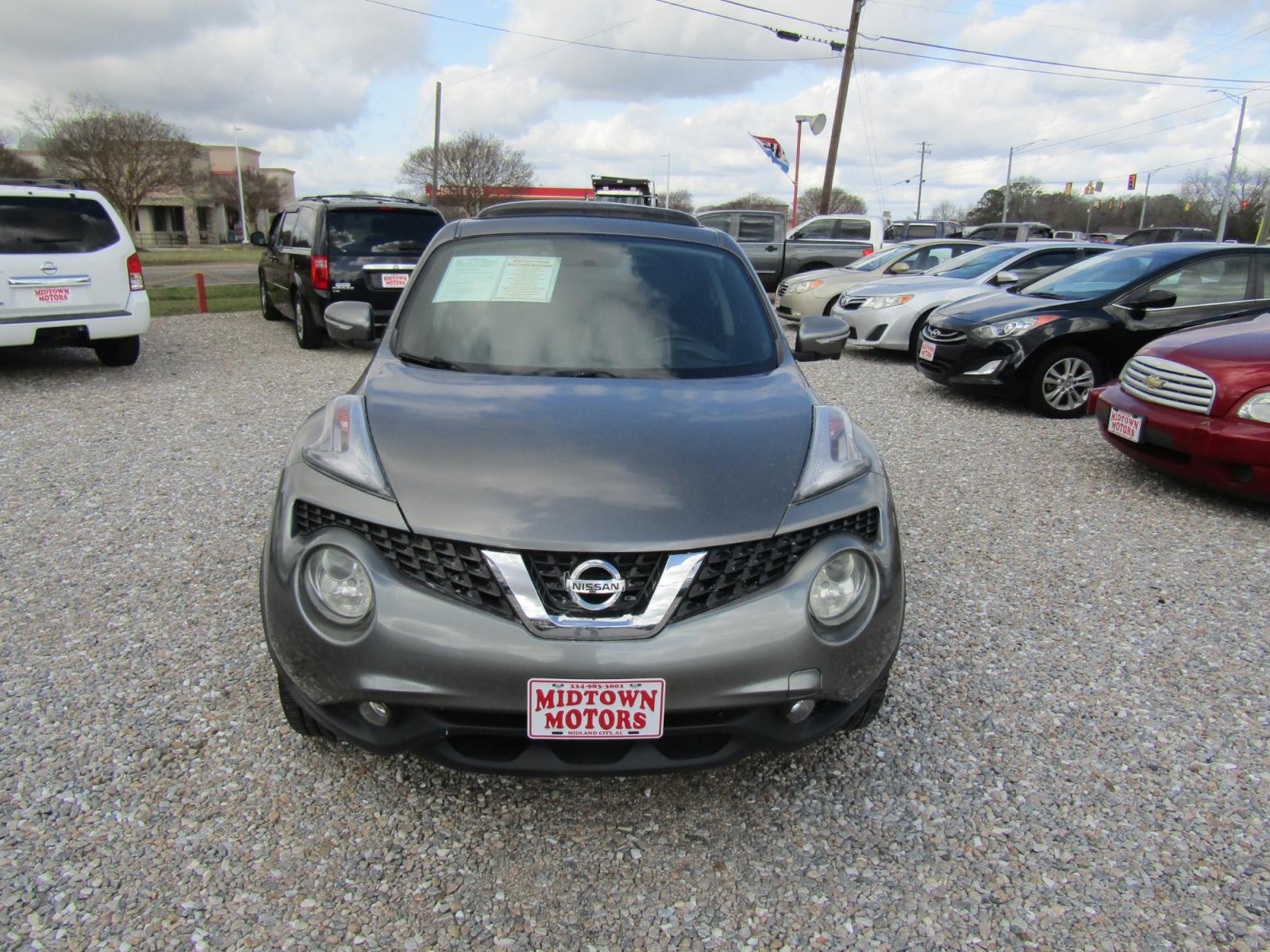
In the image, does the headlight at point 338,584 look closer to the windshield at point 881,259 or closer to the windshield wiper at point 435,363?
the windshield wiper at point 435,363

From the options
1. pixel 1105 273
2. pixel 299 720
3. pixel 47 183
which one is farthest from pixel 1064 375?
pixel 47 183

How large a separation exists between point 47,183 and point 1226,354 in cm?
947

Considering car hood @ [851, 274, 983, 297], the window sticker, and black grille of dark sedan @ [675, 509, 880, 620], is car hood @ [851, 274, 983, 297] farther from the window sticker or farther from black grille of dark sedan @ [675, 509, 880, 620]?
black grille of dark sedan @ [675, 509, 880, 620]

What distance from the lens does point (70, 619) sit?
3482 mm

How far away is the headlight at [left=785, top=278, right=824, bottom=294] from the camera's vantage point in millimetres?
12891

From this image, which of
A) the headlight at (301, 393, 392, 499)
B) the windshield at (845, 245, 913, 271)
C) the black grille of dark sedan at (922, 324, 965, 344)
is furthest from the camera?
the windshield at (845, 245, 913, 271)

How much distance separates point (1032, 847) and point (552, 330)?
220cm

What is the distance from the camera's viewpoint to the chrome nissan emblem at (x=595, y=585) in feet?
6.83

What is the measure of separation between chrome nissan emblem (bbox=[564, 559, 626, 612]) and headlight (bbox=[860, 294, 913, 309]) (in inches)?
370

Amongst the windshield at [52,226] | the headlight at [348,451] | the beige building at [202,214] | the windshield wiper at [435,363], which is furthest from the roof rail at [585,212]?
the beige building at [202,214]

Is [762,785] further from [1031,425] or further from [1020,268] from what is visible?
[1020,268]

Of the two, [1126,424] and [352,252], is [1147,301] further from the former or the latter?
[352,252]

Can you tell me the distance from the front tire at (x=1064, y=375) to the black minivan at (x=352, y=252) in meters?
6.17

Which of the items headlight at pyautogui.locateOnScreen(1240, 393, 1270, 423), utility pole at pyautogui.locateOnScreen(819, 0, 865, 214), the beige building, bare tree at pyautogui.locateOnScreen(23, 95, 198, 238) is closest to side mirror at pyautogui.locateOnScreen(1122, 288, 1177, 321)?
headlight at pyautogui.locateOnScreen(1240, 393, 1270, 423)
